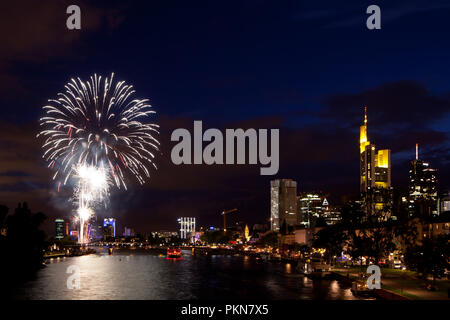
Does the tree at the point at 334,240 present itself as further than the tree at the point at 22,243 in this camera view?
No

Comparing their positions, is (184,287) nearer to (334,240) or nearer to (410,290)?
(410,290)

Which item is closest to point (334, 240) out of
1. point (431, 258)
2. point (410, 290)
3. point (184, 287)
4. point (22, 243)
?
point (184, 287)

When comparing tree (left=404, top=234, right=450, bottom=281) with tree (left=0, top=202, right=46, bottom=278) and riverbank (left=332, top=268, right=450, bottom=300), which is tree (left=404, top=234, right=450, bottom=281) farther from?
tree (left=0, top=202, right=46, bottom=278)

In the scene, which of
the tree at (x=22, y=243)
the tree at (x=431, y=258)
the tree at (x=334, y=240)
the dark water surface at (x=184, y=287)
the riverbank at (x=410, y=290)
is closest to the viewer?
the riverbank at (x=410, y=290)

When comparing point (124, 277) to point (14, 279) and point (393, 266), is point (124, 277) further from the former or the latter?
point (393, 266)

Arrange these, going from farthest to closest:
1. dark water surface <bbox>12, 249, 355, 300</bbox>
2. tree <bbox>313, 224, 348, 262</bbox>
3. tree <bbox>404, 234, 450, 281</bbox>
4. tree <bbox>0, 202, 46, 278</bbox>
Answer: tree <bbox>0, 202, 46, 278</bbox> < tree <bbox>313, 224, 348, 262</bbox> < dark water surface <bbox>12, 249, 355, 300</bbox> < tree <bbox>404, 234, 450, 281</bbox>

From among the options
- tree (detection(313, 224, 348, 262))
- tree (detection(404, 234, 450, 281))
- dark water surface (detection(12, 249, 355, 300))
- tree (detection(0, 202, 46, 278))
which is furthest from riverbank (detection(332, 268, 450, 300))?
tree (detection(0, 202, 46, 278))

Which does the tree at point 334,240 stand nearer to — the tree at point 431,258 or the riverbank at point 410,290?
the riverbank at point 410,290

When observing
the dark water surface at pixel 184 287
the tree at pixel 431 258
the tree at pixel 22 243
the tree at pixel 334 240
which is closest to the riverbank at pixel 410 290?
the tree at pixel 431 258

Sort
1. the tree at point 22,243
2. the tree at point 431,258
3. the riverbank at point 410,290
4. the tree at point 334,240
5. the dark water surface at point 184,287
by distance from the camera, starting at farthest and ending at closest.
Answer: the tree at point 22,243, the tree at point 334,240, the dark water surface at point 184,287, the tree at point 431,258, the riverbank at point 410,290

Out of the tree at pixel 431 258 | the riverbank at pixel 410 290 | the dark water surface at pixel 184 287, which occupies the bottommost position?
the dark water surface at pixel 184 287

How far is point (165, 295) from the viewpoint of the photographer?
81188 mm
